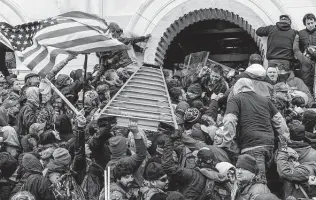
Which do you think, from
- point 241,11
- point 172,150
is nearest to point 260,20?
A: point 241,11

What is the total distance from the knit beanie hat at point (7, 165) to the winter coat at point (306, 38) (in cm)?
660

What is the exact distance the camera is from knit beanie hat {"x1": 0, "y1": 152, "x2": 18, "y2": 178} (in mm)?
13766

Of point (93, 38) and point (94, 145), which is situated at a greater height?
point (93, 38)

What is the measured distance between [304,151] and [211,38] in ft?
31.9

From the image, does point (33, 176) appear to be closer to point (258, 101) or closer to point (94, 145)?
point (94, 145)

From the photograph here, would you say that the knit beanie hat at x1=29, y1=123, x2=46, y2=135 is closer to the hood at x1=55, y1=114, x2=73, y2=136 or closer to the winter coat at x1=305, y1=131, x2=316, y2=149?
the hood at x1=55, y1=114, x2=73, y2=136

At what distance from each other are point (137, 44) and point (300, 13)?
11.8ft

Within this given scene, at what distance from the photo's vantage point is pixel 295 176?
40.2 feet

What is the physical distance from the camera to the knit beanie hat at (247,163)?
11648 mm

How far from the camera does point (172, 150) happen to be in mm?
12273

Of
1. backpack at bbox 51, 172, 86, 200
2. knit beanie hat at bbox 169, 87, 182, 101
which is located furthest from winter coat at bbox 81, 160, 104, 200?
knit beanie hat at bbox 169, 87, 182, 101

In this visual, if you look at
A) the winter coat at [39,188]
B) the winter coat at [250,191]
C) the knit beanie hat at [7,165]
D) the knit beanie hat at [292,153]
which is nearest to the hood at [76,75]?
the knit beanie hat at [7,165]

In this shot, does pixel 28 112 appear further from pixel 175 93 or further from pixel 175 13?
pixel 175 13

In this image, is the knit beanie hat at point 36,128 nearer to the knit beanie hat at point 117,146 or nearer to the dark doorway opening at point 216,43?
the knit beanie hat at point 117,146
